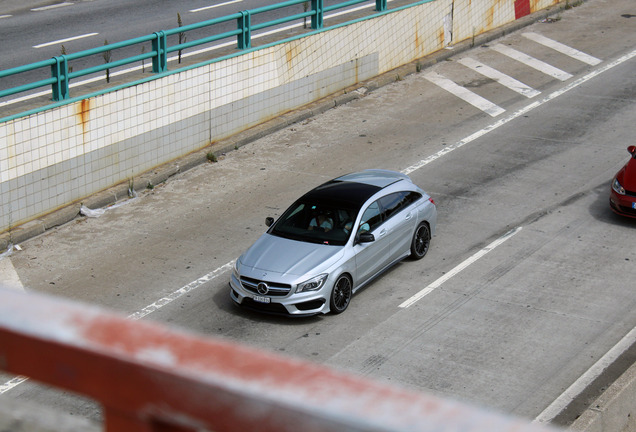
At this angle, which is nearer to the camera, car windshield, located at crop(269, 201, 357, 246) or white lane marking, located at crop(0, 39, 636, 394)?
car windshield, located at crop(269, 201, 357, 246)

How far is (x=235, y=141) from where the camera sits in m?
18.5

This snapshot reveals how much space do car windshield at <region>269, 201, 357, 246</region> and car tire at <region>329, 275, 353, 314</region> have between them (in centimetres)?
55

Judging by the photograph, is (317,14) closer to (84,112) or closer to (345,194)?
(84,112)

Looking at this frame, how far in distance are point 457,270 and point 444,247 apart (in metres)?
0.89

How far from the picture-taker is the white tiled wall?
48.2ft

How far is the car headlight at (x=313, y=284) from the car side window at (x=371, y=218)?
1.11 meters

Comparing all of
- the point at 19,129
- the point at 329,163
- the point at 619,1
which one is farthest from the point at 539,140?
the point at 619,1

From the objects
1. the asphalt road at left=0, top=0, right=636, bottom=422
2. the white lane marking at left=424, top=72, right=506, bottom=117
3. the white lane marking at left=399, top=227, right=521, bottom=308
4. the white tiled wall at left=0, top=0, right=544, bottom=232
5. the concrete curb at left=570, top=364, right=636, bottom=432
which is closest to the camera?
the concrete curb at left=570, top=364, right=636, bottom=432

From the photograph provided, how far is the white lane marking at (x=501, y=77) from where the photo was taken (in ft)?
70.5

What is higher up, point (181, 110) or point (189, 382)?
point (189, 382)

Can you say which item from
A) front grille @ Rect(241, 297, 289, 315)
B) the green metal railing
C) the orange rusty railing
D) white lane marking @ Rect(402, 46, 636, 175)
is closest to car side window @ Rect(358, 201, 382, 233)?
front grille @ Rect(241, 297, 289, 315)

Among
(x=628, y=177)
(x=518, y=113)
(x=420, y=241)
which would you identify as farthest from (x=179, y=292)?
(x=518, y=113)

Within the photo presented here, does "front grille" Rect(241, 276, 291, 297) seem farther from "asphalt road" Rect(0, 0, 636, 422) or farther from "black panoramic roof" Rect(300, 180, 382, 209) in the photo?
"black panoramic roof" Rect(300, 180, 382, 209)

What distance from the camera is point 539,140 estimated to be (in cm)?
1847
